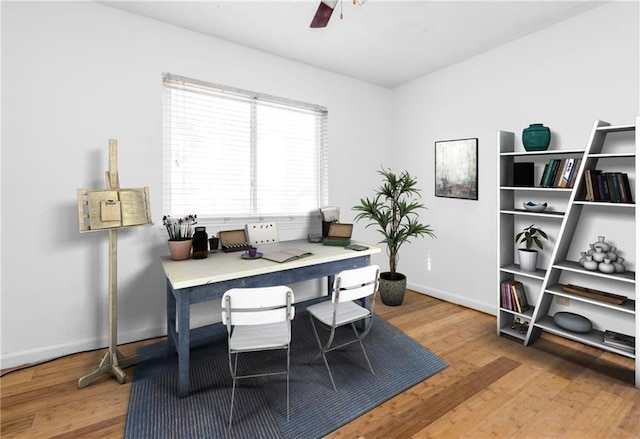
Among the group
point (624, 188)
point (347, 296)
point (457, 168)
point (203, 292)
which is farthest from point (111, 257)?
point (624, 188)

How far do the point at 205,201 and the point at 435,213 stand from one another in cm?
285

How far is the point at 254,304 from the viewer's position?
6.23 feet

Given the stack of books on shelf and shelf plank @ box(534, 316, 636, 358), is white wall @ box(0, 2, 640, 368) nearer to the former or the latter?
shelf plank @ box(534, 316, 636, 358)

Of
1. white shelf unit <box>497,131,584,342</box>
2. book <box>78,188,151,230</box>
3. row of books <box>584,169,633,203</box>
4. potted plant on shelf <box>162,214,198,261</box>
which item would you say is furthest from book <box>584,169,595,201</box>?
book <box>78,188,151,230</box>

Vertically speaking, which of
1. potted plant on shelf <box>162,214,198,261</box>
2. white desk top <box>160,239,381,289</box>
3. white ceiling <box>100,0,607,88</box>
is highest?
white ceiling <box>100,0,607,88</box>

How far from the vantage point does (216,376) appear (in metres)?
2.41

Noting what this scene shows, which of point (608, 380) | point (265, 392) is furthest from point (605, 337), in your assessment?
point (265, 392)

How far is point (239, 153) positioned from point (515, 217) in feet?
9.80

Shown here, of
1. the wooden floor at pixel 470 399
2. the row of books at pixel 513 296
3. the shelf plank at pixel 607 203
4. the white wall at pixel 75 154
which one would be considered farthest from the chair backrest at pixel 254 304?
the shelf plank at pixel 607 203

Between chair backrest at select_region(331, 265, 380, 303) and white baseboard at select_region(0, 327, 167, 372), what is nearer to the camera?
chair backrest at select_region(331, 265, 380, 303)

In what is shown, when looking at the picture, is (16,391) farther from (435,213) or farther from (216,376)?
(435,213)

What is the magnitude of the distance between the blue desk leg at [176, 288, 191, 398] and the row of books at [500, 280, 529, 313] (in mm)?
2844

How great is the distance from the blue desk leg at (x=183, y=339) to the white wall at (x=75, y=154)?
41.1 inches

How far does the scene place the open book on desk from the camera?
2614mm
